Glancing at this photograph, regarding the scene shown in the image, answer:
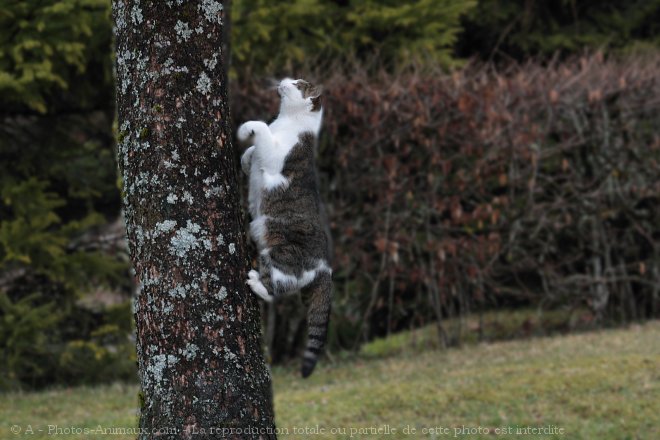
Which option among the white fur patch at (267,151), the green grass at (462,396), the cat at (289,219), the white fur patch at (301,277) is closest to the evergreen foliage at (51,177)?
the green grass at (462,396)

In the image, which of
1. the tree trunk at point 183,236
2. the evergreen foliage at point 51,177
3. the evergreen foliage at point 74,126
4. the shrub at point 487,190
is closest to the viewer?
the tree trunk at point 183,236

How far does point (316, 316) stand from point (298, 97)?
1.25 metres

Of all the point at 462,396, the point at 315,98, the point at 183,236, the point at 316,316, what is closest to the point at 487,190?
the point at 462,396

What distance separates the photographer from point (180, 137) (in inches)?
139

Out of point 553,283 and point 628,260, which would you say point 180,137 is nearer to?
point 553,283

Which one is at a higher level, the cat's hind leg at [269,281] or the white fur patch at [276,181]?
the white fur patch at [276,181]

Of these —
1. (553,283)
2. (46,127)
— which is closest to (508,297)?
(553,283)

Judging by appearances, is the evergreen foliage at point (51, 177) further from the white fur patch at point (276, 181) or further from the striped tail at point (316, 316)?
the striped tail at point (316, 316)

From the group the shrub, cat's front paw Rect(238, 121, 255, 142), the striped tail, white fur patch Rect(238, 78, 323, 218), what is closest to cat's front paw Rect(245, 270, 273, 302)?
the striped tail

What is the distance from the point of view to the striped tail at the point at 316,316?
153 inches

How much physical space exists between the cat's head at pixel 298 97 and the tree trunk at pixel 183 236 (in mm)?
985

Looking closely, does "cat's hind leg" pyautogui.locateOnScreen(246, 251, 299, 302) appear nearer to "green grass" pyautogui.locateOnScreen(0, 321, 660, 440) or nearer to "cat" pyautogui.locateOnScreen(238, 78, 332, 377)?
"cat" pyautogui.locateOnScreen(238, 78, 332, 377)

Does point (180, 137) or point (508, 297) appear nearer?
point (180, 137)

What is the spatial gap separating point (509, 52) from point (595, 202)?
502 cm
